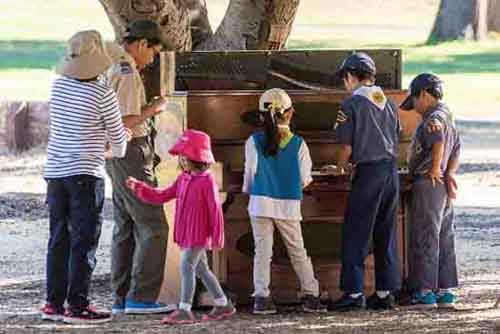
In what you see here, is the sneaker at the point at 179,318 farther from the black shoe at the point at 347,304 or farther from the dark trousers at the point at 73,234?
the black shoe at the point at 347,304

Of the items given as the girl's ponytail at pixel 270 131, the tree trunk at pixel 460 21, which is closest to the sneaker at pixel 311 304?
the girl's ponytail at pixel 270 131

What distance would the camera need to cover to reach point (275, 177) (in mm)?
8688

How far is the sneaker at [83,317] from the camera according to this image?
27.5 ft

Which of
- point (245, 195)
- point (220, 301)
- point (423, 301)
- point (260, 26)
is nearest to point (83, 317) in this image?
point (220, 301)

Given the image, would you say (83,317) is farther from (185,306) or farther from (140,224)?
(140,224)

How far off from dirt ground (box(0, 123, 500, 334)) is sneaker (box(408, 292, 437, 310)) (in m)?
0.12

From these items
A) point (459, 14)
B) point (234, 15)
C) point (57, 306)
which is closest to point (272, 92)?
point (57, 306)

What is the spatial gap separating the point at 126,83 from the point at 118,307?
1.47 meters

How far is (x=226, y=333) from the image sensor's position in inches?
322

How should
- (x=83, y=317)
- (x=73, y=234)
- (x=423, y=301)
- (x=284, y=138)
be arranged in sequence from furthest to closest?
(x=423, y=301)
(x=284, y=138)
(x=83, y=317)
(x=73, y=234)

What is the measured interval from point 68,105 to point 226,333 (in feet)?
5.17

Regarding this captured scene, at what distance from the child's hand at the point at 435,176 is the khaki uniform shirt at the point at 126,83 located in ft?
6.04

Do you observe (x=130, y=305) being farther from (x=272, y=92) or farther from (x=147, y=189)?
(x=272, y=92)

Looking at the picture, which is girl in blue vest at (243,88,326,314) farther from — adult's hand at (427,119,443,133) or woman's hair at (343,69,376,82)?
adult's hand at (427,119,443,133)
